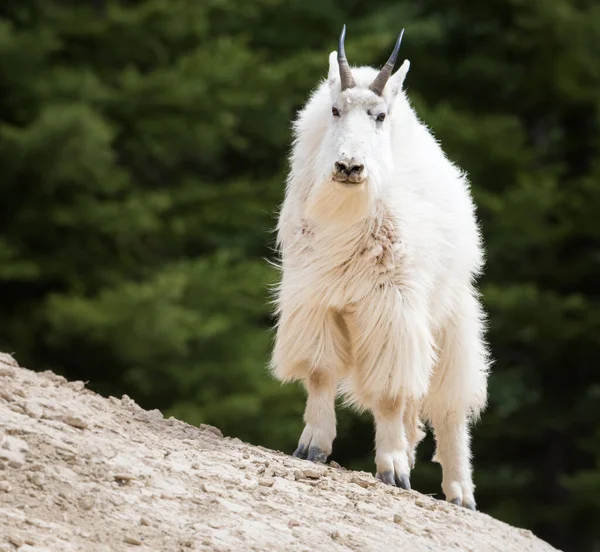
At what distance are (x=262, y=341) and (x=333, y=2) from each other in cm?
700

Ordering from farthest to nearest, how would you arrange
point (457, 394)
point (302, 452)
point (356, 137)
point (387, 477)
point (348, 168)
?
point (457, 394), point (302, 452), point (387, 477), point (356, 137), point (348, 168)

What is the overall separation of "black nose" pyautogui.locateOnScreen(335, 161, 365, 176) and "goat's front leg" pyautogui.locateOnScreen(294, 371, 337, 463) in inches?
44.8

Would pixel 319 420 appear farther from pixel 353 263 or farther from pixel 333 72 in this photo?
pixel 333 72

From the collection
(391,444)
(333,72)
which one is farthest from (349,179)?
(391,444)

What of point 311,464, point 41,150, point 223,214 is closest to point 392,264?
point 311,464

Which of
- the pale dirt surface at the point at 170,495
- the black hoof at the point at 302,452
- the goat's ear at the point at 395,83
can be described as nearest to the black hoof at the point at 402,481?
the pale dirt surface at the point at 170,495

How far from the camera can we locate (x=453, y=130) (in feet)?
71.7

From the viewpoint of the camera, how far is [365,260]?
786 centimetres

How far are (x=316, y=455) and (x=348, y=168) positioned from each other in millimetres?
1521

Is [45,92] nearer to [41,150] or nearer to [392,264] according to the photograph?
[41,150]

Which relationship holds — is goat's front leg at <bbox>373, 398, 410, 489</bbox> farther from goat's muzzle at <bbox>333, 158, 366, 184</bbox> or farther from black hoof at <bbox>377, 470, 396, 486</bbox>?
goat's muzzle at <bbox>333, 158, 366, 184</bbox>

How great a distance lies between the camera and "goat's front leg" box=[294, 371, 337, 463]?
7.88 metres

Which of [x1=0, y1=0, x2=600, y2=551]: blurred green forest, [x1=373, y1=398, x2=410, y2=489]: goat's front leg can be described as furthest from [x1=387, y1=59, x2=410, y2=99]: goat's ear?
[x1=0, y1=0, x2=600, y2=551]: blurred green forest

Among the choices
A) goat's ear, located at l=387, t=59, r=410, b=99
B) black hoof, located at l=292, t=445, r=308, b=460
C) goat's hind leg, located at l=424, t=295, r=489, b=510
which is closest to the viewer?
black hoof, located at l=292, t=445, r=308, b=460
